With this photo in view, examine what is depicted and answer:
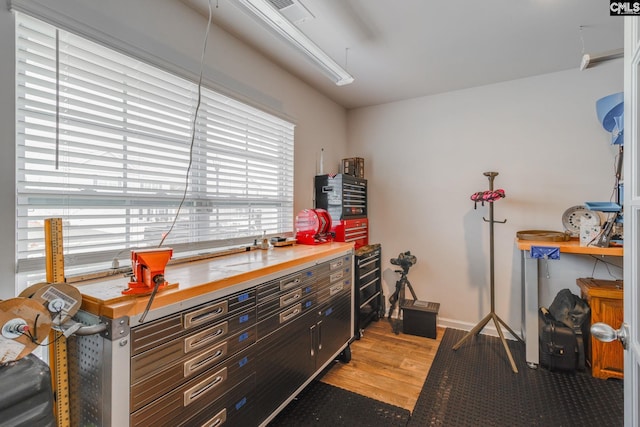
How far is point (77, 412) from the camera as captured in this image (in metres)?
1.16

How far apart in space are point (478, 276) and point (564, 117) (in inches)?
69.3

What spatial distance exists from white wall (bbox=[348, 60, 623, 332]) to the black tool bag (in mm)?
604

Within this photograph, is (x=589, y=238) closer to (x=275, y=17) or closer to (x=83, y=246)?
(x=275, y=17)

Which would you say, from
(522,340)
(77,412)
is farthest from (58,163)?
(522,340)

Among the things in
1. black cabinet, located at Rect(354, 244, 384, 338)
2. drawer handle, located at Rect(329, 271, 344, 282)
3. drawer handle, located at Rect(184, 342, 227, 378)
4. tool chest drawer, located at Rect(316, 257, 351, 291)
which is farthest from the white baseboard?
drawer handle, located at Rect(184, 342, 227, 378)

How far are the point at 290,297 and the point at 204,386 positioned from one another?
2.24ft

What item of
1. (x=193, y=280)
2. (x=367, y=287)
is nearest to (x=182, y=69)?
(x=193, y=280)

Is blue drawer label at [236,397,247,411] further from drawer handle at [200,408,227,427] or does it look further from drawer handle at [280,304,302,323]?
drawer handle at [280,304,302,323]

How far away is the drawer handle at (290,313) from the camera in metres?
1.81

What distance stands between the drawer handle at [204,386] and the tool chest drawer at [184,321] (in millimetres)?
251

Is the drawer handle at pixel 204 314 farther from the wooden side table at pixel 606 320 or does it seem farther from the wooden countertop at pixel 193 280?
the wooden side table at pixel 606 320

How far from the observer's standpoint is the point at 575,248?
237 cm

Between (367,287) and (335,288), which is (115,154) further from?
(367,287)

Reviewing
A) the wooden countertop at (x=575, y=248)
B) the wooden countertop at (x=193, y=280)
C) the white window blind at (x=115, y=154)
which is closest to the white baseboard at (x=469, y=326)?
the wooden countertop at (x=575, y=248)
